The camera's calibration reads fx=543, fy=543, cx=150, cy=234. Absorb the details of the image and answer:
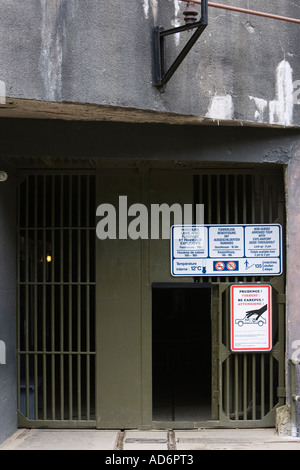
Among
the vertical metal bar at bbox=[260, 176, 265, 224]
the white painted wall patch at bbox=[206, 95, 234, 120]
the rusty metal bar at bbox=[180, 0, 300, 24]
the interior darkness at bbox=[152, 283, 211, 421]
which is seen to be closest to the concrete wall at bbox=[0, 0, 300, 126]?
the white painted wall patch at bbox=[206, 95, 234, 120]

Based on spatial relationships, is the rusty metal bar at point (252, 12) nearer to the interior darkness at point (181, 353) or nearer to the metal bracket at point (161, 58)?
the metal bracket at point (161, 58)

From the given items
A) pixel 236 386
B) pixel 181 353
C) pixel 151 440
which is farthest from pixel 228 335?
pixel 181 353

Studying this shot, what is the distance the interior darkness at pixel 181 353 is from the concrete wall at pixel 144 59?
2287mm

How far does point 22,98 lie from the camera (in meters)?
5.20

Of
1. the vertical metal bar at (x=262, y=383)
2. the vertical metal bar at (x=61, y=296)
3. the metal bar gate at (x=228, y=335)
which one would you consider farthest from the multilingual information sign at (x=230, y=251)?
the vertical metal bar at (x=61, y=296)

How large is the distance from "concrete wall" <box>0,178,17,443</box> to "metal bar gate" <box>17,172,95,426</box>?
0.57ft

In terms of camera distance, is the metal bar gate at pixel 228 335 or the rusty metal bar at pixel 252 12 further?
the metal bar gate at pixel 228 335

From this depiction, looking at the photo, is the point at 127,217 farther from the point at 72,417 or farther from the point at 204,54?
the point at 72,417

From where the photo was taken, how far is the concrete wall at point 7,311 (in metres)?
6.26

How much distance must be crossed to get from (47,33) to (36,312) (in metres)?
3.31

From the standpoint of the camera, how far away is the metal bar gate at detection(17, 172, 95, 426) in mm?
6691

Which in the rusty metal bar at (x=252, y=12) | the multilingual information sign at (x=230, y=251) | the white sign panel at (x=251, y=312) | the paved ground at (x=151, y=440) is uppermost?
the rusty metal bar at (x=252, y=12)

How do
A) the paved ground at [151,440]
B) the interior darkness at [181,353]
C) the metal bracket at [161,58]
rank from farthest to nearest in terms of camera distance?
the interior darkness at [181,353]
the paved ground at [151,440]
the metal bracket at [161,58]

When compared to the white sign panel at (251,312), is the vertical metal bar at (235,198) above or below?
above
